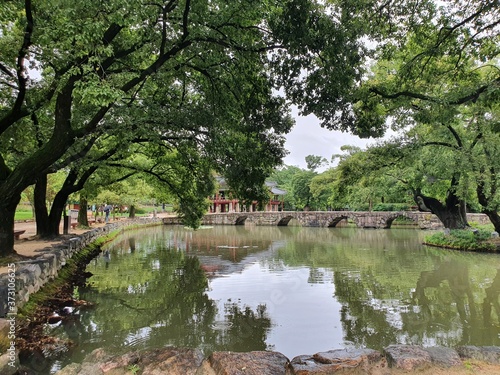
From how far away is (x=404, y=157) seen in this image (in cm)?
1399

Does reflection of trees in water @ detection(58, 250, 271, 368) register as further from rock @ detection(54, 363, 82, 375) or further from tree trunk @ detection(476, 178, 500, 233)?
tree trunk @ detection(476, 178, 500, 233)

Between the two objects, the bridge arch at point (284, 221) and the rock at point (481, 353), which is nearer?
the rock at point (481, 353)

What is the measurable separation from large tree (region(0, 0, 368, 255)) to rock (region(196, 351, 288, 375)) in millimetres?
3720

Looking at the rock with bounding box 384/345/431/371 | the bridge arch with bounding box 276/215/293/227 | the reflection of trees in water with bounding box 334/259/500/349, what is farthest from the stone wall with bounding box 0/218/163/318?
the bridge arch with bounding box 276/215/293/227

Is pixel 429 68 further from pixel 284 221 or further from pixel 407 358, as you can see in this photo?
pixel 284 221

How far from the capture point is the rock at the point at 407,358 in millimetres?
3656

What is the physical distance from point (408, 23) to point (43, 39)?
24.0ft

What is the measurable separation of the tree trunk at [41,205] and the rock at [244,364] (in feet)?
37.3

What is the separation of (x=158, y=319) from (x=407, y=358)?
5042mm

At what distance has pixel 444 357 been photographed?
12.5 feet

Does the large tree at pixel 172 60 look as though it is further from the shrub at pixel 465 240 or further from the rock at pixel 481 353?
the shrub at pixel 465 240

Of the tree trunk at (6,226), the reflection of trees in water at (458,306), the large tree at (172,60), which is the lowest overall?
the reflection of trees in water at (458,306)

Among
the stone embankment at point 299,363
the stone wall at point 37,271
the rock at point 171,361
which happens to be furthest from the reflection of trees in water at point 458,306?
the stone wall at point 37,271

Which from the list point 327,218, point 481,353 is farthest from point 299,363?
point 327,218
